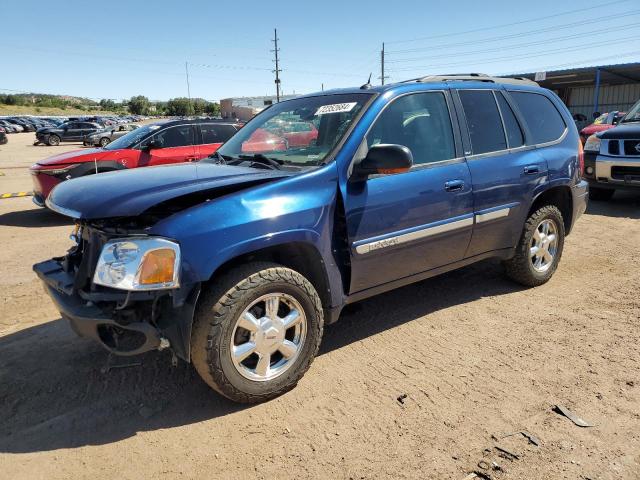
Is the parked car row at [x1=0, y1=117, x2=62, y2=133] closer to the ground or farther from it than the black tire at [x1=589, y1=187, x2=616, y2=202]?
farther from it

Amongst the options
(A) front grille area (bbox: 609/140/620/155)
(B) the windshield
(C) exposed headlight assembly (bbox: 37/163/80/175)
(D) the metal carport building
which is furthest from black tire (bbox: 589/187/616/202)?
(D) the metal carport building

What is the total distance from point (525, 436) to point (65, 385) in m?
2.79

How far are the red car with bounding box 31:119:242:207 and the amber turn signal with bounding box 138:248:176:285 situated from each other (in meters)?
5.30

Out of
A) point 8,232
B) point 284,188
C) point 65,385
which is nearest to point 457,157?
point 284,188

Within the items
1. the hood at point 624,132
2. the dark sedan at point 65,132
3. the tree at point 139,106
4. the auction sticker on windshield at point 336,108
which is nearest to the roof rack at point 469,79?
the auction sticker on windshield at point 336,108

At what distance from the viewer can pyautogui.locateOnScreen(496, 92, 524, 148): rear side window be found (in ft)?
14.0

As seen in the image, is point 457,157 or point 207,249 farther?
point 457,157

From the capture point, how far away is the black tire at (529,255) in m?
4.45

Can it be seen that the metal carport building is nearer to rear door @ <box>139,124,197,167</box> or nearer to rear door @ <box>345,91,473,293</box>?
rear door @ <box>139,124,197,167</box>

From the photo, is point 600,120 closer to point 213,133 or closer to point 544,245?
point 544,245

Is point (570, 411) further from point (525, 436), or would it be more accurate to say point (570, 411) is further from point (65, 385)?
point (65, 385)

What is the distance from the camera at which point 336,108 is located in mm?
3613

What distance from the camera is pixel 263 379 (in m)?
2.88

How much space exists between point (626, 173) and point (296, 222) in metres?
7.50
